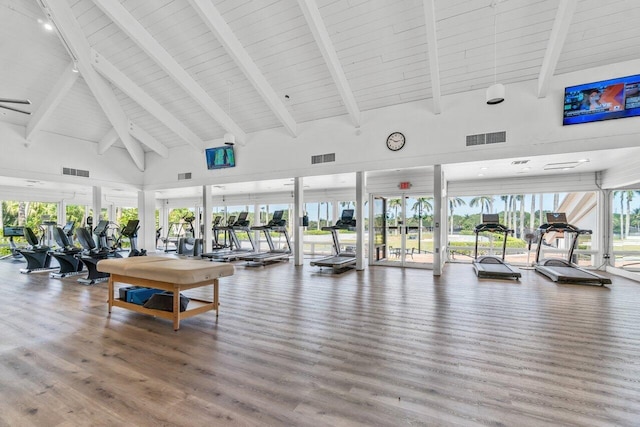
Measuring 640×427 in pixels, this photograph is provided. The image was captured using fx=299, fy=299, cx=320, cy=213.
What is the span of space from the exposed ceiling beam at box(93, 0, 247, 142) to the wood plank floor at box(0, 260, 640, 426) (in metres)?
4.84

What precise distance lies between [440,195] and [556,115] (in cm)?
259

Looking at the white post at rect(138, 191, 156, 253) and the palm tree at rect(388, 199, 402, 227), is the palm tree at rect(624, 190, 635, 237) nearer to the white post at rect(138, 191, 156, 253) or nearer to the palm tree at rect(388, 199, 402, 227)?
the palm tree at rect(388, 199, 402, 227)

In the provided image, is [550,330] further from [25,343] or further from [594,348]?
[25,343]

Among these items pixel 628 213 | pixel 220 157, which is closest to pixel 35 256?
pixel 220 157

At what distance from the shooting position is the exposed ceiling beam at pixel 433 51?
459 cm

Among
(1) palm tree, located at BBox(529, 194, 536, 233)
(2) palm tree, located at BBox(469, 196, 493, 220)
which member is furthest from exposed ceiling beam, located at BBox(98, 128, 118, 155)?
(1) palm tree, located at BBox(529, 194, 536, 233)

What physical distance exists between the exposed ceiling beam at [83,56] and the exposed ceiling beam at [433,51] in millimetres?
6769

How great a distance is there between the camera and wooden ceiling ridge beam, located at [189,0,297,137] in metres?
5.09

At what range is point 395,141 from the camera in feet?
23.8

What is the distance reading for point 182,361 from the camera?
261 centimetres

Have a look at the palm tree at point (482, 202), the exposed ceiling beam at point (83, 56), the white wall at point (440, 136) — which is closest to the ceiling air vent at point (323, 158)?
the white wall at point (440, 136)

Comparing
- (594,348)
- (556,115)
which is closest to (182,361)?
(594,348)

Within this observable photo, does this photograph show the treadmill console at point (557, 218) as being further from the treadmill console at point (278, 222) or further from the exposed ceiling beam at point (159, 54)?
the exposed ceiling beam at point (159, 54)

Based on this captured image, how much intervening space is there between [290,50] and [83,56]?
4.75 meters
